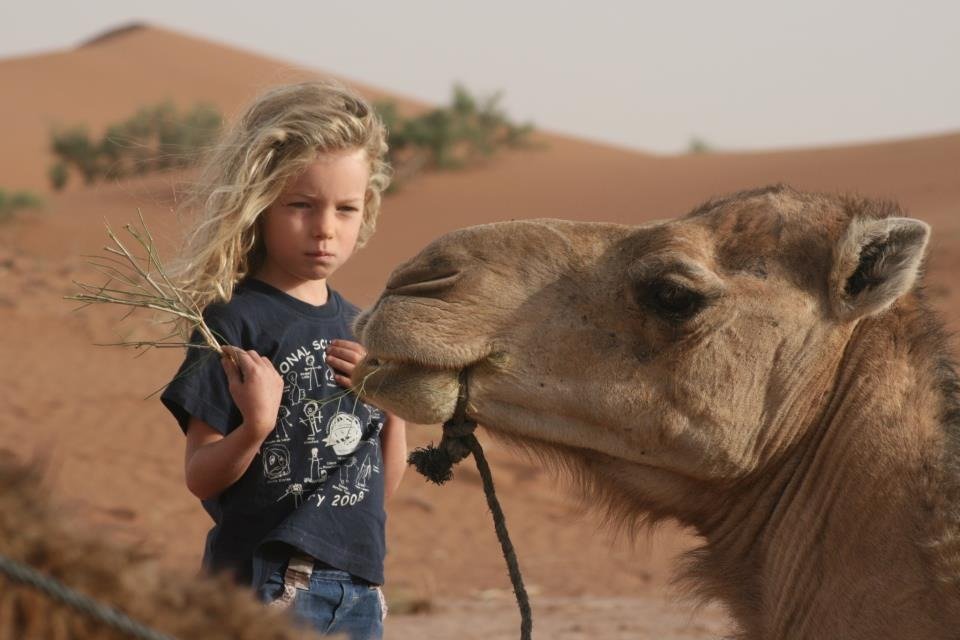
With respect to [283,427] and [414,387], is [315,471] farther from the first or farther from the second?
[414,387]

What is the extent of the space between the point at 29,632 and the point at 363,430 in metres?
2.39

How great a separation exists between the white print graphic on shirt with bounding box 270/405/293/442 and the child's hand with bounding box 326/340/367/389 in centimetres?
19

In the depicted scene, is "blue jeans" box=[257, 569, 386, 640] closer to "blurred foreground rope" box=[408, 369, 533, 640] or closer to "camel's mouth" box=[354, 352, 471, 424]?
"blurred foreground rope" box=[408, 369, 533, 640]

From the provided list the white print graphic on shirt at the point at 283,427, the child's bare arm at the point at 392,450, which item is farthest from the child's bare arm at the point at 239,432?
the child's bare arm at the point at 392,450

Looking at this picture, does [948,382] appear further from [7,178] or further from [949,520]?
[7,178]

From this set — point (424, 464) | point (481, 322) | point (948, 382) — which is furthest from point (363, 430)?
point (948, 382)

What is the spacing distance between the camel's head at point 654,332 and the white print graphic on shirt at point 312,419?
1.50 ft

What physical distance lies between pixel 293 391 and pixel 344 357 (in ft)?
0.68

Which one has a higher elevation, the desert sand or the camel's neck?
the camel's neck

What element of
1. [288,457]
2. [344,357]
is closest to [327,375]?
[344,357]

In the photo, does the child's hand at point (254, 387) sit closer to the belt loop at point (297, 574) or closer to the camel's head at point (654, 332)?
the camel's head at point (654, 332)

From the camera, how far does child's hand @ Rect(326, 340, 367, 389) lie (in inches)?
144

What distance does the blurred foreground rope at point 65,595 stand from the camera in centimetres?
152

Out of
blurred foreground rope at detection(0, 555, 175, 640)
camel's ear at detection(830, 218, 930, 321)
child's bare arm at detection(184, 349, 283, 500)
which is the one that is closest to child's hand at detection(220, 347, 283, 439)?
child's bare arm at detection(184, 349, 283, 500)
